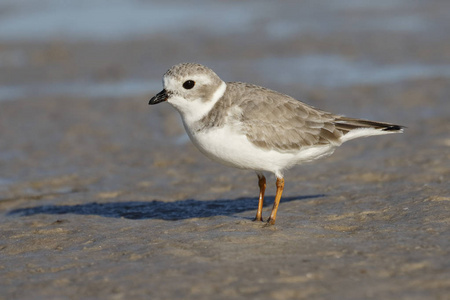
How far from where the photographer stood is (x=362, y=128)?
8.23 m

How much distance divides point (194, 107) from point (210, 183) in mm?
2449

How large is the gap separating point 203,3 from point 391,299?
17.6 metres

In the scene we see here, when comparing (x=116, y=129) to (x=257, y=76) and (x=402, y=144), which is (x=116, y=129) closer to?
(x=257, y=76)

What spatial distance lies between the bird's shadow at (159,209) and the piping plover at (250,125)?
84cm

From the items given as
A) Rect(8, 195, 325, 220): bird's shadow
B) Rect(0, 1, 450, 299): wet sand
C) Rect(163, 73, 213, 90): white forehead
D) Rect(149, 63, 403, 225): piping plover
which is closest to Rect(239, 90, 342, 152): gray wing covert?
Rect(149, 63, 403, 225): piping plover

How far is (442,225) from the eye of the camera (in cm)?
710

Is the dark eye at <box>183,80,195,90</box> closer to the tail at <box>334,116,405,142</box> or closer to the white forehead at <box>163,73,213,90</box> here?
the white forehead at <box>163,73,213,90</box>

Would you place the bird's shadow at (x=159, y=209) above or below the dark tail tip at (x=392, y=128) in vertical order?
below

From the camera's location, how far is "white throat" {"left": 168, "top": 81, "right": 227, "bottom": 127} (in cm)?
773

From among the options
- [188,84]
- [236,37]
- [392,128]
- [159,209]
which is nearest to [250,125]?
[188,84]

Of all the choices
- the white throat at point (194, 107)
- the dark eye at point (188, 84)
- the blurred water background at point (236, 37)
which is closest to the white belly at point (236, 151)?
the white throat at point (194, 107)

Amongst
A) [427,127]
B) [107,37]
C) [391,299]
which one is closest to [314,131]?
[391,299]

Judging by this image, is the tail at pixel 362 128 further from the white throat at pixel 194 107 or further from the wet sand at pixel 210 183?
the white throat at pixel 194 107

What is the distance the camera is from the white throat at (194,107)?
304 inches
